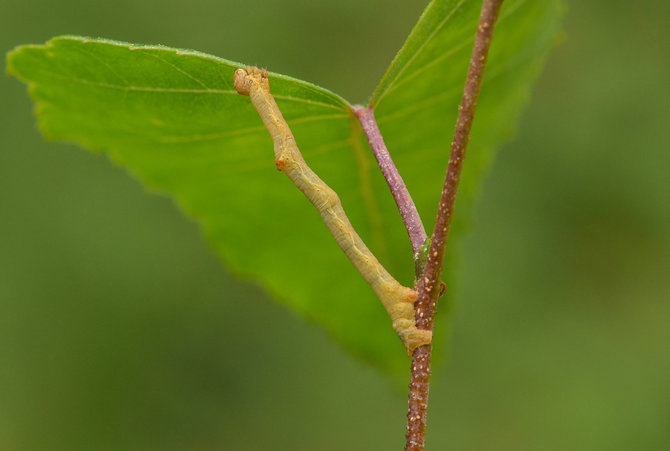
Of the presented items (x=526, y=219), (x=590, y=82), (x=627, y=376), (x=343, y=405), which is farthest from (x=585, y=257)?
(x=343, y=405)

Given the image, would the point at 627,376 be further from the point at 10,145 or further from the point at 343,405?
the point at 10,145

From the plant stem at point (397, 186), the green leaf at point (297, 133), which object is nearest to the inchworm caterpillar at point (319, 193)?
the green leaf at point (297, 133)

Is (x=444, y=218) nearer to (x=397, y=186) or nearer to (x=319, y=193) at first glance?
(x=397, y=186)

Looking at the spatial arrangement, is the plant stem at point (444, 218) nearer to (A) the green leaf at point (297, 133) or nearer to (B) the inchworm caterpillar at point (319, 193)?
(B) the inchworm caterpillar at point (319, 193)

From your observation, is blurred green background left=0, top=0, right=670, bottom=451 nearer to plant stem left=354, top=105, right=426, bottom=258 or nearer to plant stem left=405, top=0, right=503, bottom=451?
plant stem left=354, top=105, right=426, bottom=258

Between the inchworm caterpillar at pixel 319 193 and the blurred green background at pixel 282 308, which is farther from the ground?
the blurred green background at pixel 282 308

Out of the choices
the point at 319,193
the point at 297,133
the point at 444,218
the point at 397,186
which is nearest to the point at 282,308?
the point at 297,133
